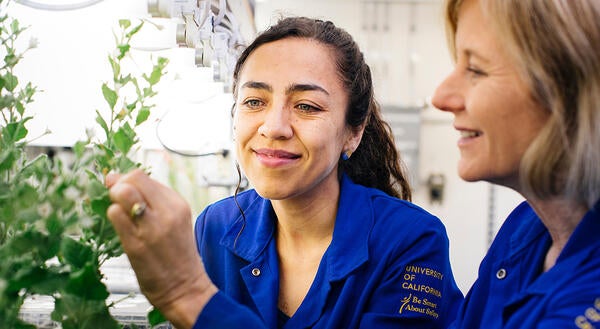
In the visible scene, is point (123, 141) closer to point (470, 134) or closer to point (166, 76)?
point (470, 134)

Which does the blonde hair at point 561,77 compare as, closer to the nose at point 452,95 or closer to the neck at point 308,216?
the nose at point 452,95

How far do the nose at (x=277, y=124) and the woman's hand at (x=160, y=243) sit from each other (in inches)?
23.3

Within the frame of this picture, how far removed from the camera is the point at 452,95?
0.96 m

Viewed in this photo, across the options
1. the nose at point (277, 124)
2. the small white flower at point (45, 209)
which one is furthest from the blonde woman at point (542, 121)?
the small white flower at point (45, 209)

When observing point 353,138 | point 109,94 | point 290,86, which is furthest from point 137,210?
point 353,138

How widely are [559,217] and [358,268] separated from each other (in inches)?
20.6

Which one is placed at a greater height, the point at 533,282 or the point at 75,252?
the point at 75,252

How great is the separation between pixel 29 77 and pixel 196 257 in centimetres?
74

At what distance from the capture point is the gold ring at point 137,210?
678mm

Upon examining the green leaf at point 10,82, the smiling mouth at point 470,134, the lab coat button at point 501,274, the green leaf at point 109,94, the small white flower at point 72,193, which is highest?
the green leaf at point 10,82

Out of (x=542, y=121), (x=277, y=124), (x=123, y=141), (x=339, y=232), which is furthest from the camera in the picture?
(x=339, y=232)

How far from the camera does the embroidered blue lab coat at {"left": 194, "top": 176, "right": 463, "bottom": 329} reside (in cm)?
135

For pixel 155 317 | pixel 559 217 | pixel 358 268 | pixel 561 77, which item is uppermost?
pixel 561 77

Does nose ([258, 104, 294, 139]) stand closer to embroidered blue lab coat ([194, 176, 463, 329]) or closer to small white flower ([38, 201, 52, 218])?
embroidered blue lab coat ([194, 176, 463, 329])
